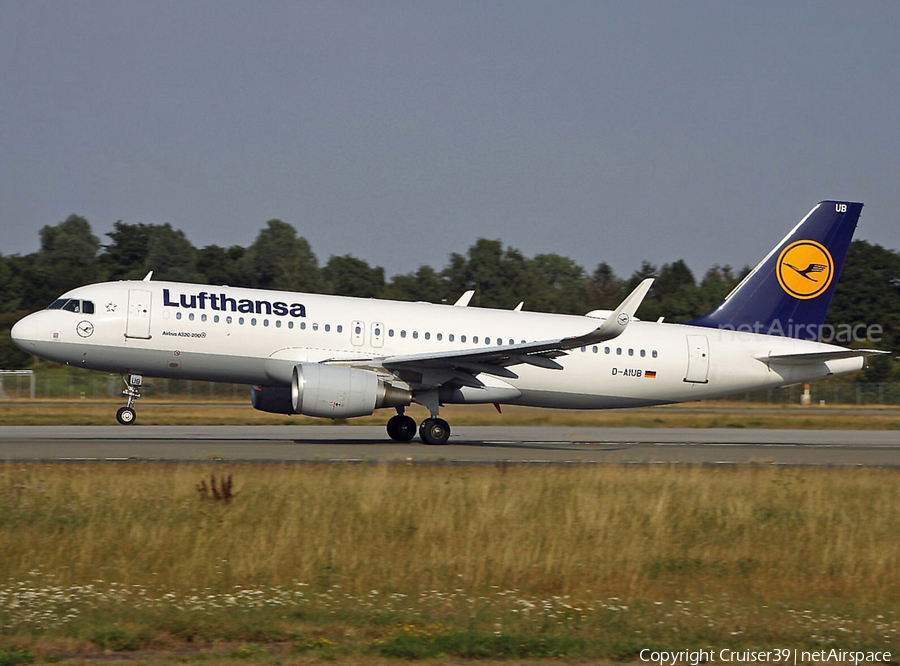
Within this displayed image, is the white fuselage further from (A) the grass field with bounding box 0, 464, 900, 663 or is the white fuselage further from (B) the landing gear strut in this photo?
(A) the grass field with bounding box 0, 464, 900, 663

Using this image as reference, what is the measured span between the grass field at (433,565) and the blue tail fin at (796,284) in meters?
12.3

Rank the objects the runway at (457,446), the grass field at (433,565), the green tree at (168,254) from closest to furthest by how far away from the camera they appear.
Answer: the grass field at (433,565) < the runway at (457,446) < the green tree at (168,254)

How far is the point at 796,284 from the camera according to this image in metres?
28.8

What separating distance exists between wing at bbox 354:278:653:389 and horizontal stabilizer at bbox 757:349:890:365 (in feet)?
19.8

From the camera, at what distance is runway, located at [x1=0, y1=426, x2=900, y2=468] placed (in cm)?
2081

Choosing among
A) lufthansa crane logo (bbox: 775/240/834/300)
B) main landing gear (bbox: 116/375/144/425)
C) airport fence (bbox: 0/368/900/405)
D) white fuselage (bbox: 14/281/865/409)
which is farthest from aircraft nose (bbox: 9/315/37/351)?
airport fence (bbox: 0/368/900/405)

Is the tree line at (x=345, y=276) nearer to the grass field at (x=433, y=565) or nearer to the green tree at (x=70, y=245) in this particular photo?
the green tree at (x=70, y=245)

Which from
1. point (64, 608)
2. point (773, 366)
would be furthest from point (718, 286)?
point (64, 608)

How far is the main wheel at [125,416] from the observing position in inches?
996

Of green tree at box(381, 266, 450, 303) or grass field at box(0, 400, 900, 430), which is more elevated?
green tree at box(381, 266, 450, 303)

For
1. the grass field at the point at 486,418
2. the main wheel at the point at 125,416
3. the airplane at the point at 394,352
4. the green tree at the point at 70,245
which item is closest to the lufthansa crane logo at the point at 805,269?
the airplane at the point at 394,352

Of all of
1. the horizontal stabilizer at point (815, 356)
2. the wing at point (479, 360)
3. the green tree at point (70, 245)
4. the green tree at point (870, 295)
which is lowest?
the wing at point (479, 360)

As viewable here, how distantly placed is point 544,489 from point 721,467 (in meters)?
6.03

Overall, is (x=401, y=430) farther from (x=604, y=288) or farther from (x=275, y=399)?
(x=604, y=288)
